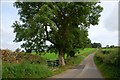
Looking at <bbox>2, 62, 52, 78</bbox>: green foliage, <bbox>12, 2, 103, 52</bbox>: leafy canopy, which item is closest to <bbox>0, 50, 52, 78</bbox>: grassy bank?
<bbox>2, 62, 52, 78</bbox>: green foliage

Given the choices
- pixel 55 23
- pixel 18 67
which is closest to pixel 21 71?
pixel 18 67

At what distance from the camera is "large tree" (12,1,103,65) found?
3816cm

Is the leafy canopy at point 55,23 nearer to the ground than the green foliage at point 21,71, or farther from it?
farther from it

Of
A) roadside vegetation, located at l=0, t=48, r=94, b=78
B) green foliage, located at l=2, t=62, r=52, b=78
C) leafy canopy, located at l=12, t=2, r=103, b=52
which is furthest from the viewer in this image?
leafy canopy, located at l=12, t=2, r=103, b=52

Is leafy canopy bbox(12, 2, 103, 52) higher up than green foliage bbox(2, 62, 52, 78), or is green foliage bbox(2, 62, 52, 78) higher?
leafy canopy bbox(12, 2, 103, 52)

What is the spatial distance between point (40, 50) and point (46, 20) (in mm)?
8534

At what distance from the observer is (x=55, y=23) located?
42.1 metres

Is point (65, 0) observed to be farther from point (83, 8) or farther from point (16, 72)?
point (16, 72)

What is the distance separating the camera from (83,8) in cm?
3962

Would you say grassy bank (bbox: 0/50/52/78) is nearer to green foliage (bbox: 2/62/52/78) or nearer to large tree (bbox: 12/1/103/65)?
green foliage (bbox: 2/62/52/78)

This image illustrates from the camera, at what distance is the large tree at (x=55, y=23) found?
38156 millimetres

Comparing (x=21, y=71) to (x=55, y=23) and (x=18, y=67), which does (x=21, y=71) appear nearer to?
(x=18, y=67)

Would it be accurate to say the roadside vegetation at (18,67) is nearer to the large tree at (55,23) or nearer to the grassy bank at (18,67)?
the grassy bank at (18,67)

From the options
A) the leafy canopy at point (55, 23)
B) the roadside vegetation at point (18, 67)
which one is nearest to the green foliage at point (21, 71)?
the roadside vegetation at point (18, 67)
